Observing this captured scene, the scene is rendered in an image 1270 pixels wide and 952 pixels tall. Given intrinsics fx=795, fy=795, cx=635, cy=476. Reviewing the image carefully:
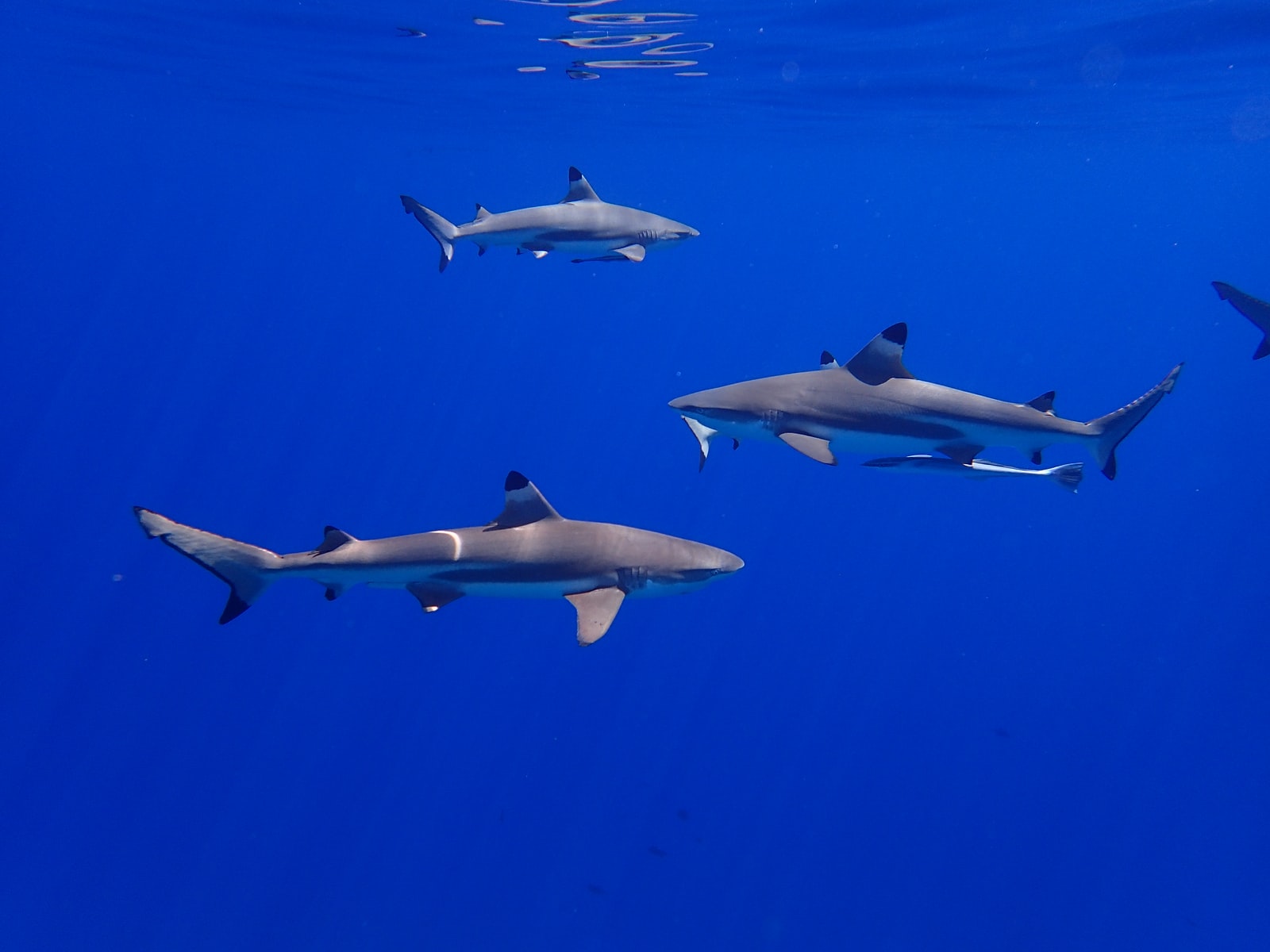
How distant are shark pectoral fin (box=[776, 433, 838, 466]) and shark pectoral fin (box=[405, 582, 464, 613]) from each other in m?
3.49

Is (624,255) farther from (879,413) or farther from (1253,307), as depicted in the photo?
(1253,307)

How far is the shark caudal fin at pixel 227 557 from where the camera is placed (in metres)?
5.88

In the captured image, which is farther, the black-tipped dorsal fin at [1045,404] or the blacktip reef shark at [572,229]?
the blacktip reef shark at [572,229]

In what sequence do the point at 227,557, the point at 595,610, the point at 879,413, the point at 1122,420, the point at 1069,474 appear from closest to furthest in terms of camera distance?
the point at 227,557 → the point at 595,610 → the point at 879,413 → the point at 1122,420 → the point at 1069,474

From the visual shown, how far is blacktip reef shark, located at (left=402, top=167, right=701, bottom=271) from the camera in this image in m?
11.1

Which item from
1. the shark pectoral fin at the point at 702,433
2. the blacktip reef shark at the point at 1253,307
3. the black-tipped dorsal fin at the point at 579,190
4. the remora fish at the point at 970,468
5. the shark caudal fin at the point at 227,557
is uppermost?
the black-tipped dorsal fin at the point at 579,190

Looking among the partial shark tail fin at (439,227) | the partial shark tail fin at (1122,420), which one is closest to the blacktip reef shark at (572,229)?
the partial shark tail fin at (439,227)

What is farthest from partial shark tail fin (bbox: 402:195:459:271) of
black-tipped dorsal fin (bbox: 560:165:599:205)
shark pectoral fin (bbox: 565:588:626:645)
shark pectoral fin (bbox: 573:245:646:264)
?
shark pectoral fin (bbox: 565:588:626:645)

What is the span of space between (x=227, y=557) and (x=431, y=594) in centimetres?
155

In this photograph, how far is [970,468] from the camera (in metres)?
8.38

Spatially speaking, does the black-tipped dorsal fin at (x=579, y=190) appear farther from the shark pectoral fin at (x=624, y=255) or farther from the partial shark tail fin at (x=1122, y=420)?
the partial shark tail fin at (x=1122, y=420)

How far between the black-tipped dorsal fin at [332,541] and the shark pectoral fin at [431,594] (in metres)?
0.62

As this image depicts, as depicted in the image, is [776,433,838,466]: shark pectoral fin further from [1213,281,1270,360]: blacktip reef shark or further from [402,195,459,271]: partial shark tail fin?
[402,195,459,271]: partial shark tail fin

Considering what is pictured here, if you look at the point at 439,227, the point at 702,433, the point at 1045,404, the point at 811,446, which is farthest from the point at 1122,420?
the point at 439,227
